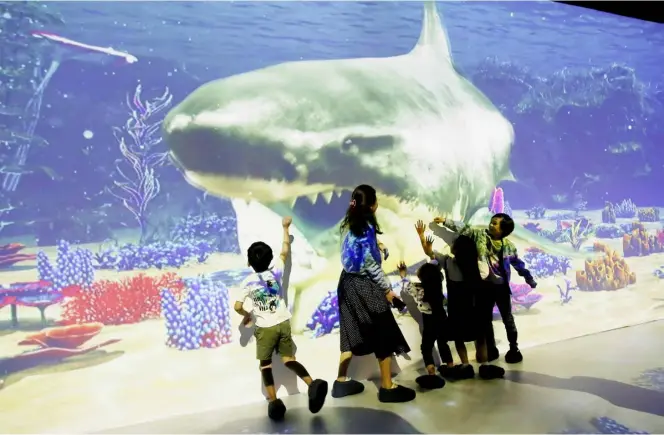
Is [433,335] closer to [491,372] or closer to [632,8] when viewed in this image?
[491,372]

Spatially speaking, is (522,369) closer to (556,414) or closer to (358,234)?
(556,414)

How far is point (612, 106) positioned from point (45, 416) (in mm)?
6021

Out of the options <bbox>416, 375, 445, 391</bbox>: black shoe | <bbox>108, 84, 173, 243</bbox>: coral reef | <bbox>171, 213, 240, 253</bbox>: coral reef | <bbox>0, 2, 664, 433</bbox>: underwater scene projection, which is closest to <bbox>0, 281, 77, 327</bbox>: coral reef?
<bbox>0, 2, 664, 433</bbox>: underwater scene projection

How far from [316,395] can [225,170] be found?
169cm

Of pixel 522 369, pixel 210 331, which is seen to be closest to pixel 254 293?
pixel 210 331

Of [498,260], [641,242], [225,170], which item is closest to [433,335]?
[498,260]

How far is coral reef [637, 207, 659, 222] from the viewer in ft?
20.6

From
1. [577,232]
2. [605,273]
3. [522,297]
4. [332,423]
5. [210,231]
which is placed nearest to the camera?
[332,423]

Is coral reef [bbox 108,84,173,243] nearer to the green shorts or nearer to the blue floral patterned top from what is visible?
the green shorts

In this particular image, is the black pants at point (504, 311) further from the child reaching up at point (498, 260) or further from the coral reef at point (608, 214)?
the coral reef at point (608, 214)

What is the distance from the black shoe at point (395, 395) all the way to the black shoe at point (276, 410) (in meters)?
0.69

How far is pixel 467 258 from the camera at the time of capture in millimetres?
4406

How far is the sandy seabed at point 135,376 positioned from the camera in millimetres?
3461

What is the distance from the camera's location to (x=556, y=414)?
138 inches
